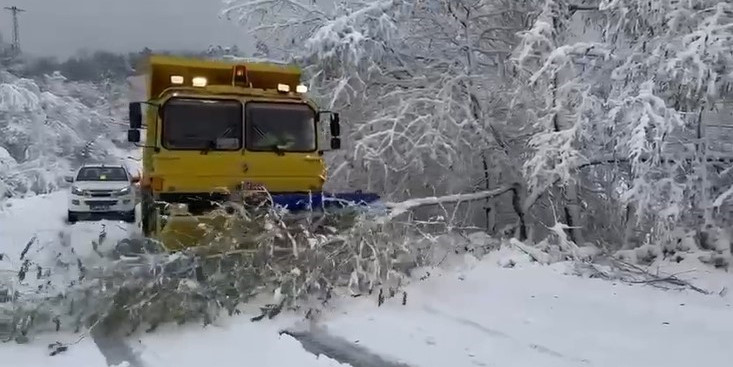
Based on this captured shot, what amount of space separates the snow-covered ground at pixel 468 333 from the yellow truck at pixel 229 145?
1.35 meters

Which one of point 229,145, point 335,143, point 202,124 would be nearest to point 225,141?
point 229,145

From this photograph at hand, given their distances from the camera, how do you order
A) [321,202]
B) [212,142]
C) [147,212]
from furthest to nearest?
1. [147,212]
2. [212,142]
3. [321,202]

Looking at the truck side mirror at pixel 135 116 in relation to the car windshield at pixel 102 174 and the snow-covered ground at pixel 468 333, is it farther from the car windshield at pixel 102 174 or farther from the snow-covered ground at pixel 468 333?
the car windshield at pixel 102 174

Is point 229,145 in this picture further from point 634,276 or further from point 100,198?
point 100,198

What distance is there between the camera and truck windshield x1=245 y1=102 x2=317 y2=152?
9898 millimetres

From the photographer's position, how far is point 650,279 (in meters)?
9.21

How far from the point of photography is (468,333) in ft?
22.6

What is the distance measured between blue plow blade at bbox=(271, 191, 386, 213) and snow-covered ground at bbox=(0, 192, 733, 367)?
1.10m

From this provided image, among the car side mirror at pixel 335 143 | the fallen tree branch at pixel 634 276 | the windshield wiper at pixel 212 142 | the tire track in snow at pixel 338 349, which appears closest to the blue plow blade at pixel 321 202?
the windshield wiper at pixel 212 142

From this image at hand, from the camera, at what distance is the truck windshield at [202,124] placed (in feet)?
31.5

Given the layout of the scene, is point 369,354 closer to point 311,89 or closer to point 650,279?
point 650,279

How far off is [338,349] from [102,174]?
15709mm

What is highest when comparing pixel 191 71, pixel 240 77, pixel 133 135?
pixel 191 71

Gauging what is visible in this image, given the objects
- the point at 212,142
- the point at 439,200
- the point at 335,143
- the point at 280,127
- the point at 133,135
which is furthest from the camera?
the point at 439,200
